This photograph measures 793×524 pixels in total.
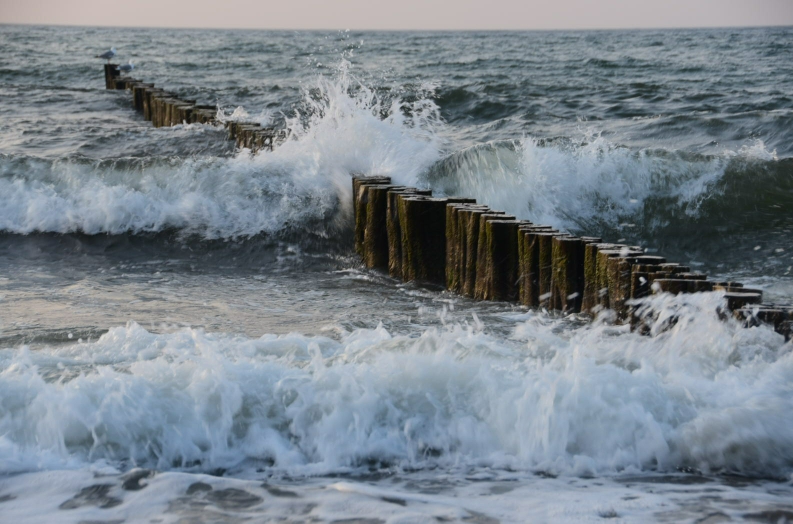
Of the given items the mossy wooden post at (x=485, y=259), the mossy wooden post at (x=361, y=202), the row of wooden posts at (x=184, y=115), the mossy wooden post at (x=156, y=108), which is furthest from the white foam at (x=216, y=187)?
the mossy wooden post at (x=156, y=108)

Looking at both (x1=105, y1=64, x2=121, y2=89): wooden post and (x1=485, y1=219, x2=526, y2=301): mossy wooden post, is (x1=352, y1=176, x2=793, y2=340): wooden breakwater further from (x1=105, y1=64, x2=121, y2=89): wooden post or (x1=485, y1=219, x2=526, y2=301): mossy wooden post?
(x1=105, y1=64, x2=121, y2=89): wooden post

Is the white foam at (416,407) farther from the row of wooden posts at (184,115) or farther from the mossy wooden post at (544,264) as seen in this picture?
the row of wooden posts at (184,115)

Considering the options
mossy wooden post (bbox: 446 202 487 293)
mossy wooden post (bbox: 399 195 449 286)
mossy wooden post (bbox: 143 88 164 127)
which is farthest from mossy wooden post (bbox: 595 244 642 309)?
mossy wooden post (bbox: 143 88 164 127)

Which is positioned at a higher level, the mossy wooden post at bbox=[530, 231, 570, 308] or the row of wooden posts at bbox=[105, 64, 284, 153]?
the row of wooden posts at bbox=[105, 64, 284, 153]

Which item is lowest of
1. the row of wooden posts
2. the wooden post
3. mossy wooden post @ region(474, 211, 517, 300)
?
mossy wooden post @ region(474, 211, 517, 300)

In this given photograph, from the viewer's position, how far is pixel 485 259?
6.07 m

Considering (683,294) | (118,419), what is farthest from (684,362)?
(118,419)

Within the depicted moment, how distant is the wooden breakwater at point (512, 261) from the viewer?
4.75m

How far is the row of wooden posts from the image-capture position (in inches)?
404

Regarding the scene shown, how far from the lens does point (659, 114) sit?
14.6 m

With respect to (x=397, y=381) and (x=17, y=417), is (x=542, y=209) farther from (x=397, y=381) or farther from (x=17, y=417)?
(x=17, y=417)

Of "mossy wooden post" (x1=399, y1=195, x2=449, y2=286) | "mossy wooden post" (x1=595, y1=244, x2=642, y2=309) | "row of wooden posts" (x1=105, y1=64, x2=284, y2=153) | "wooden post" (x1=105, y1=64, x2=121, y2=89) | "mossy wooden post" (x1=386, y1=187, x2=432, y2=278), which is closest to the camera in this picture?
"mossy wooden post" (x1=595, y1=244, x2=642, y2=309)

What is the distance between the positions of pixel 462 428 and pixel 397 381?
0.41m

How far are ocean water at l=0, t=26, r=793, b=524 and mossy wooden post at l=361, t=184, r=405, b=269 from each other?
0.62 feet
